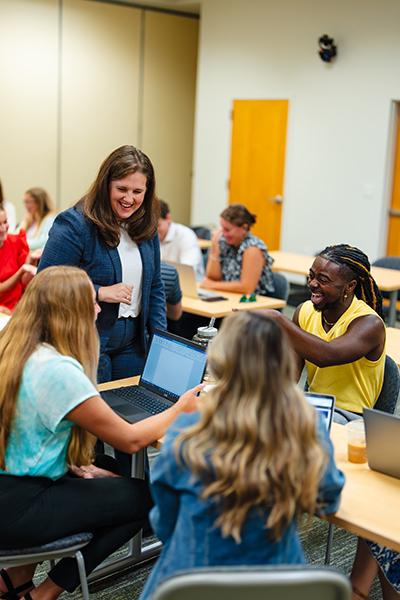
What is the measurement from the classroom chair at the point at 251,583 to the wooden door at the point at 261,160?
25.3 feet

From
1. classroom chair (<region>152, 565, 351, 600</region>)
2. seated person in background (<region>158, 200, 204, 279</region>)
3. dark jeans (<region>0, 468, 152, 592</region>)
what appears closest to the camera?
classroom chair (<region>152, 565, 351, 600</region>)

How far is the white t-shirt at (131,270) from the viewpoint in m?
3.02

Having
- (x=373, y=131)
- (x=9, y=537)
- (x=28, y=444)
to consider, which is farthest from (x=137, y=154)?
(x=373, y=131)

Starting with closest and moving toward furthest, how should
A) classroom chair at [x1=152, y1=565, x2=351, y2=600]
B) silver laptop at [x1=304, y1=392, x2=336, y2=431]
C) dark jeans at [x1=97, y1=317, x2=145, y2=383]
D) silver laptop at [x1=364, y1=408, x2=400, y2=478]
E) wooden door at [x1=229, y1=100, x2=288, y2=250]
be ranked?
classroom chair at [x1=152, y1=565, x2=351, y2=600] < silver laptop at [x1=364, y1=408, x2=400, y2=478] < silver laptop at [x1=304, y1=392, x2=336, y2=431] < dark jeans at [x1=97, y1=317, x2=145, y2=383] < wooden door at [x1=229, y1=100, x2=288, y2=250]

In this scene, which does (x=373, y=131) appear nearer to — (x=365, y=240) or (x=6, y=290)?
(x=365, y=240)

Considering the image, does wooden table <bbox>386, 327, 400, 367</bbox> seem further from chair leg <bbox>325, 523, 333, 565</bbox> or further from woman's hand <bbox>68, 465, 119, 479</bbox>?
woman's hand <bbox>68, 465, 119, 479</bbox>

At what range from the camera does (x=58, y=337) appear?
212 centimetres

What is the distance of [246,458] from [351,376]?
140 centimetres

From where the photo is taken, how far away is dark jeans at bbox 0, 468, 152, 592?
7.04 feet

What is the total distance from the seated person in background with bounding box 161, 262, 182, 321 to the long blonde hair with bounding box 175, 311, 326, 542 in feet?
7.65

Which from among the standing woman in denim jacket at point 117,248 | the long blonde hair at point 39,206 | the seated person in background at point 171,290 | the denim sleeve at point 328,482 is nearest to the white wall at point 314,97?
the long blonde hair at point 39,206

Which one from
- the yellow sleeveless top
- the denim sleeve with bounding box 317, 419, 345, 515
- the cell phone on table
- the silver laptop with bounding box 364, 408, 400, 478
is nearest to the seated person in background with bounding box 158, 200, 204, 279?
the cell phone on table

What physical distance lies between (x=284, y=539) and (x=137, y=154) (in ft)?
5.78

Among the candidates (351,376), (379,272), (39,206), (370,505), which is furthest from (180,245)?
(370,505)
